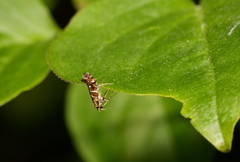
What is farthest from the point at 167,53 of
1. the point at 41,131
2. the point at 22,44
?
the point at 41,131

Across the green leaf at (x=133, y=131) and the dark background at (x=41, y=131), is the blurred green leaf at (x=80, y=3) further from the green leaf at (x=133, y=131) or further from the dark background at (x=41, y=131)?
the dark background at (x=41, y=131)

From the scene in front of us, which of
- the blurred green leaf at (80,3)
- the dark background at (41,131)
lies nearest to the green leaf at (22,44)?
the blurred green leaf at (80,3)

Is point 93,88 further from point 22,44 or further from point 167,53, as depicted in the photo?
point 22,44

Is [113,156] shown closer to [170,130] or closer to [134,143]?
[134,143]

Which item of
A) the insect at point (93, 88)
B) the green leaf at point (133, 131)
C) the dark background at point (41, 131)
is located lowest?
the dark background at point (41, 131)

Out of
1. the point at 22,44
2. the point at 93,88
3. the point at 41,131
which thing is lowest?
the point at 41,131
